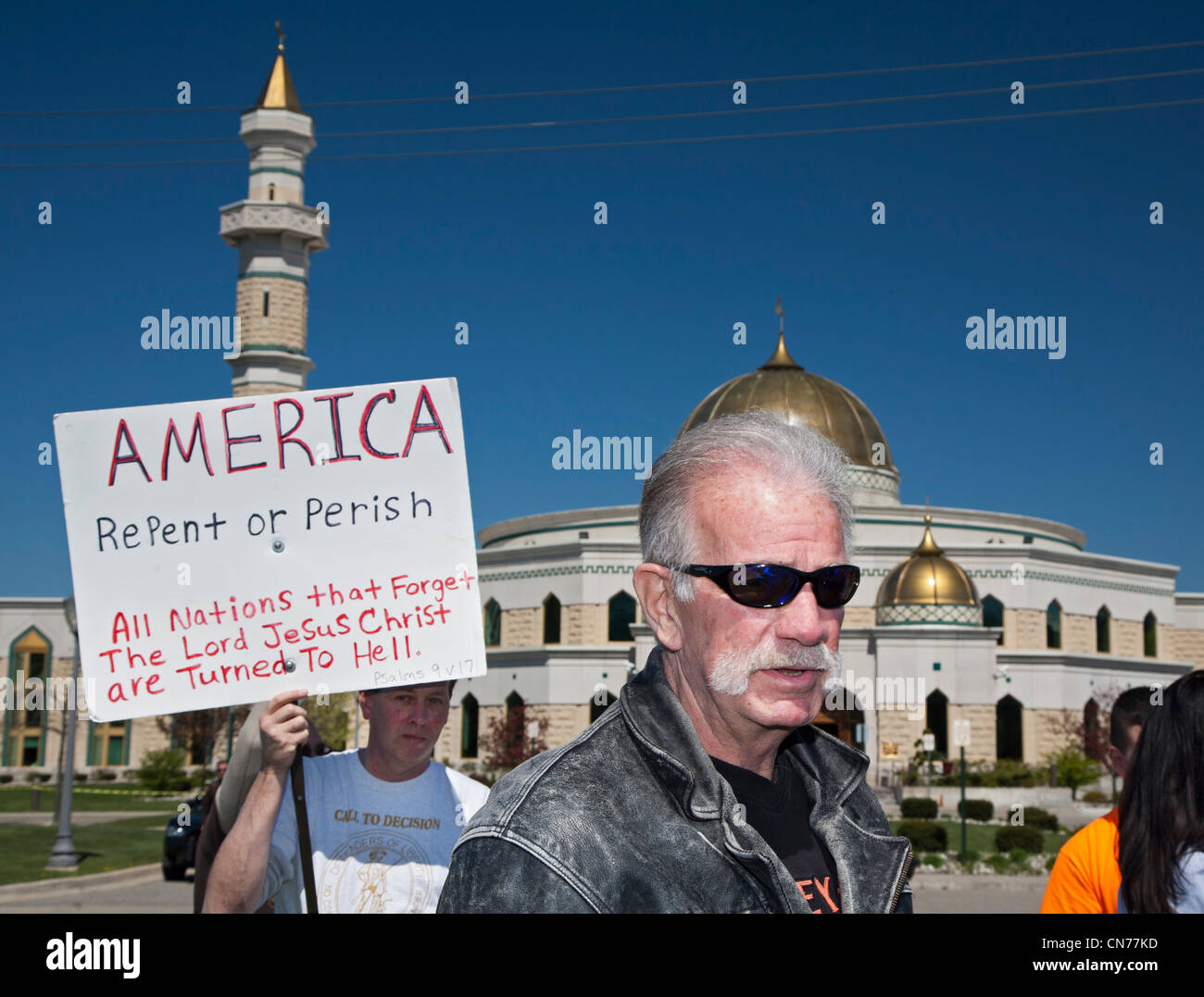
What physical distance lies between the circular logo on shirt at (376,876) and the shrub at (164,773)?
33.9m

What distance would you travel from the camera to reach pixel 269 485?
371 centimetres

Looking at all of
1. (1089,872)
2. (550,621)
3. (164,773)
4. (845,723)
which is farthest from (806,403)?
(1089,872)

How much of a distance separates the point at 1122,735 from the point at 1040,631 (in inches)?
1532

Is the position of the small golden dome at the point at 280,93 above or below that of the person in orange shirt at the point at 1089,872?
above

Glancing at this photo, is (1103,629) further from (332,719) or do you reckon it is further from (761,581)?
(761,581)

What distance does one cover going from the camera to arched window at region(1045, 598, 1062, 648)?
1670 inches

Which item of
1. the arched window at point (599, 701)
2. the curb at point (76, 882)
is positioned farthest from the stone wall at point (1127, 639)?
the curb at point (76, 882)

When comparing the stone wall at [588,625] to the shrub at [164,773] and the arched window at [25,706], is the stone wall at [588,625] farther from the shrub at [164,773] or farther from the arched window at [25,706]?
the arched window at [25,706]

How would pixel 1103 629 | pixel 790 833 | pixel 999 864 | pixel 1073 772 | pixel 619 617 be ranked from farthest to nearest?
pixel 1103 629, pixel 619 617, pixel 1073 772, pixel 999 864, pixel 790 833

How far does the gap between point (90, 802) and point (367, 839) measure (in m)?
32.7

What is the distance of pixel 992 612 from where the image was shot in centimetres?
4178

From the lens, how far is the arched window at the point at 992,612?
4162cm
